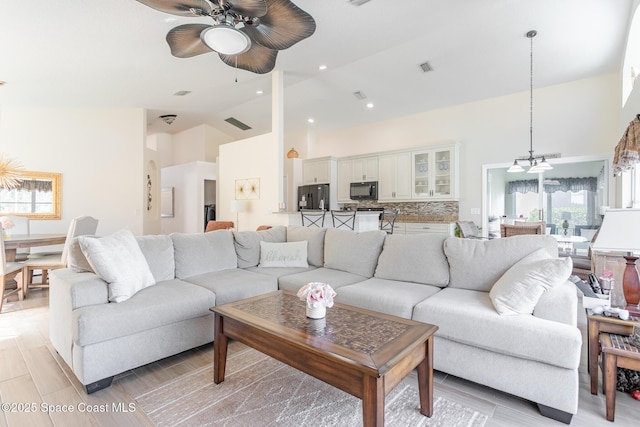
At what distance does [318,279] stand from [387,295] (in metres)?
0.77

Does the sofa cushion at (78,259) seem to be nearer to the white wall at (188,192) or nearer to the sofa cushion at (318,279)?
the sofa cushion at (318,279)

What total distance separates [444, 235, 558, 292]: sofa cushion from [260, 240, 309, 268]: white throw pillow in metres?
1.56

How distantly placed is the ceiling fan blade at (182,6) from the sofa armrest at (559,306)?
3.08m

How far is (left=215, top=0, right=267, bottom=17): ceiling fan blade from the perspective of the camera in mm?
2145

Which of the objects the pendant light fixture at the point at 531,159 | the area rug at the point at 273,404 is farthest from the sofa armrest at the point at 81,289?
the pendant light fixture at the point at 531,159

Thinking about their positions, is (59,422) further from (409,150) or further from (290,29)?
(409,150)

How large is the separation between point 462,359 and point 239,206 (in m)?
5.32

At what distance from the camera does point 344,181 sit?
784cm

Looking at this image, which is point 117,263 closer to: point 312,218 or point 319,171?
point 312,218

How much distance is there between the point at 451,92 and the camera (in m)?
5.90

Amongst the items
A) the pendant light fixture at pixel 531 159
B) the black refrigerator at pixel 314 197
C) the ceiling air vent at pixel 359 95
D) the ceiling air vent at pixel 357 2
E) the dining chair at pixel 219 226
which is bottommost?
the dining chair at pixel 219 226

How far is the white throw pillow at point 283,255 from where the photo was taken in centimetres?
347

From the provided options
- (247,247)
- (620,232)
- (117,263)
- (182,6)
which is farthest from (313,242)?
(620,232)

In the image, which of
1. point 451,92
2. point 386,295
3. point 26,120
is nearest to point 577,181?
point 451,92
